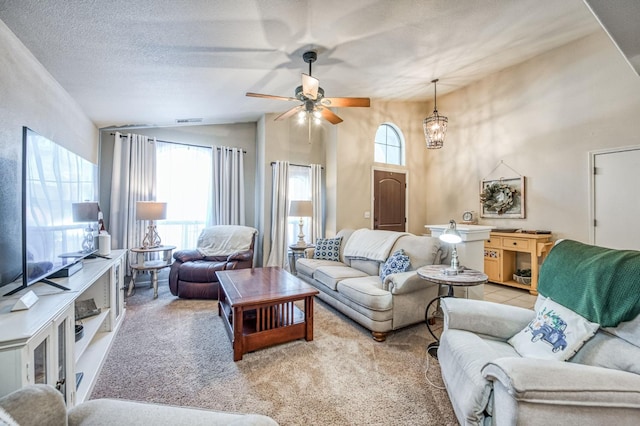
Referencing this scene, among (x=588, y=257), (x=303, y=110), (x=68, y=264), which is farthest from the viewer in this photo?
(x=303, y=110)

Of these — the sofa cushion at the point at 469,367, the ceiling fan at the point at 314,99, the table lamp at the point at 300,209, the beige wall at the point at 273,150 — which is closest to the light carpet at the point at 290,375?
the sofa cushion at the point at 469,367

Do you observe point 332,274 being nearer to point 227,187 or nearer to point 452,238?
point 452,238

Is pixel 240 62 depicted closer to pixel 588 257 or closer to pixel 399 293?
pixel 399 293

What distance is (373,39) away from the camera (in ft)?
9.09

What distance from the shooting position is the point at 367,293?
253 cm

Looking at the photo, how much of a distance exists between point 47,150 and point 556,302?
3.24 metres

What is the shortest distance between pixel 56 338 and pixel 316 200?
410 centimetres

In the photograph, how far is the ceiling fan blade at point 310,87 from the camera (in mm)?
2477

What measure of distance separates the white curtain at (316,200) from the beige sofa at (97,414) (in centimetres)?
421

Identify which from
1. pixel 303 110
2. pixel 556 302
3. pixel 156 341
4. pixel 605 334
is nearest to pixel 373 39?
pixel 303 110

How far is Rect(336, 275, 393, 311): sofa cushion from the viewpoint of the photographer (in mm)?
2443

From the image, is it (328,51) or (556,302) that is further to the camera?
(328,51)

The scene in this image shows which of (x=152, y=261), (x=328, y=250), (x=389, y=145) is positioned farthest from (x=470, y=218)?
(x=152, y=261)

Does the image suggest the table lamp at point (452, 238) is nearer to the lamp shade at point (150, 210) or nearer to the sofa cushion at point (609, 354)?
the sofa cushion at point (609, 354)
